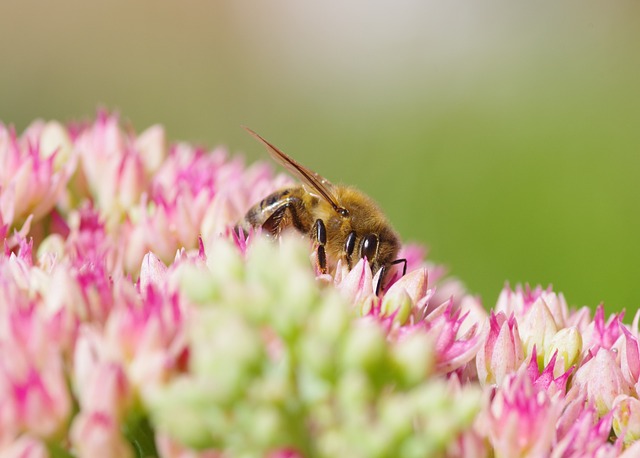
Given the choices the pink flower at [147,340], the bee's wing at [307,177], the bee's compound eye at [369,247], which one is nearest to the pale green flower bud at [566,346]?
the bee's compound eye at [369,247]

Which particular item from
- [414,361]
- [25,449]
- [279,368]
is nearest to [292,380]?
[279,368]

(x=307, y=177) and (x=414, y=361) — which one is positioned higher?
(x=307, y=177)

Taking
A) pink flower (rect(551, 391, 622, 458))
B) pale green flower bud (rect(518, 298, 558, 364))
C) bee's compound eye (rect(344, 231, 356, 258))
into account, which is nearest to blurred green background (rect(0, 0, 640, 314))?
bee's compound eye (rect(344, 231, 356, 258))

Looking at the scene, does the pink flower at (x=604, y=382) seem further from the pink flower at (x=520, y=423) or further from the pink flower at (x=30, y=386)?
the pink flower at (x=30, y=386)

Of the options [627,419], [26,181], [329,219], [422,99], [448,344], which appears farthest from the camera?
[422,99]

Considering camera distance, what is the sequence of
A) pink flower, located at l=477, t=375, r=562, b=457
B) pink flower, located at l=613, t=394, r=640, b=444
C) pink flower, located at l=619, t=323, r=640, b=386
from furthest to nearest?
pink flower, located at l=619, t=323, r=640, b=386, pink flower, located at l=613, t=394, r=640, b=444, pink flower, located at l=477, t=375, r=562, b=457

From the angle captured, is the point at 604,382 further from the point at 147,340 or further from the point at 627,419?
the point at 147,340

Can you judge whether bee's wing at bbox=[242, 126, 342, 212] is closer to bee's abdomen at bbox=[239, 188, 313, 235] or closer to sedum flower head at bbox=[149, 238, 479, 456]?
bee's abdomen at bbox=[239, 188, 313, 235]
